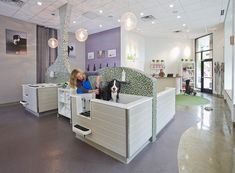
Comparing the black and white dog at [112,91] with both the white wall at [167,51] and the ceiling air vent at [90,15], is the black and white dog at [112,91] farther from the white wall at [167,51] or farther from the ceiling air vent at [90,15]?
the white wall at [167,51]

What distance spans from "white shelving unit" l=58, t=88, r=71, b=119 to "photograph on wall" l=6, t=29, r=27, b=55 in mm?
3675

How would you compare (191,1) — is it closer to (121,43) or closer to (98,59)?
(121,43)

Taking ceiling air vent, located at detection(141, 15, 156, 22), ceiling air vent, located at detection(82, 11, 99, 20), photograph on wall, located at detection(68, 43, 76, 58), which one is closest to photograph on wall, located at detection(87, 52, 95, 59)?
photograph on wall, located at detection(68, 43, 76, 58)

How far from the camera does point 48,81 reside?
618cm

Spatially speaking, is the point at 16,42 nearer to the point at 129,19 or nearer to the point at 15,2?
the point at 15,2

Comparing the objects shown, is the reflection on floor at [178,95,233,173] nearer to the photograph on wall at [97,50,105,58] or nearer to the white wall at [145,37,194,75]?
the photograph on wall at [97,50,105,58]

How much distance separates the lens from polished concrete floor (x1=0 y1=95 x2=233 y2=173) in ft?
7.39

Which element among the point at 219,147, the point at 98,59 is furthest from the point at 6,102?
the point at 219,147

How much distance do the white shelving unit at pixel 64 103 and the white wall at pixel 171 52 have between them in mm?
7280

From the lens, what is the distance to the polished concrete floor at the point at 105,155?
2254 millimetres

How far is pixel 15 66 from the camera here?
6.71 meters

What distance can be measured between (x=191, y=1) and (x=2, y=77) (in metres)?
7.62

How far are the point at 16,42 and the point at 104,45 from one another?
4.22m

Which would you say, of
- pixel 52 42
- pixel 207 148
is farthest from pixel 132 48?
pixel 207 148
